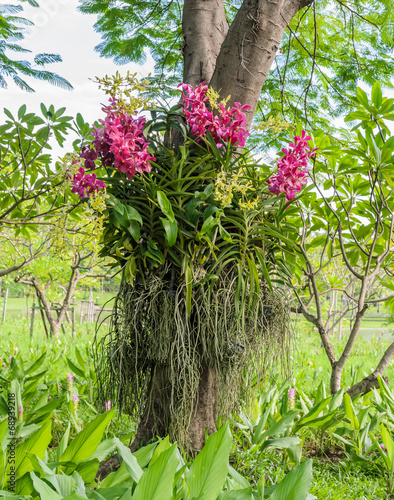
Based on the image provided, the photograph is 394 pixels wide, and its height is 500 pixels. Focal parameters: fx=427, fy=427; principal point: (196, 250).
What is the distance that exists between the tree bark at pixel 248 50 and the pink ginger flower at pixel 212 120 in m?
0.24

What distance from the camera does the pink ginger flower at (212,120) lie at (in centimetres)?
168

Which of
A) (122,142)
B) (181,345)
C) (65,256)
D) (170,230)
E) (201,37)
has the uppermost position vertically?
(201,37)

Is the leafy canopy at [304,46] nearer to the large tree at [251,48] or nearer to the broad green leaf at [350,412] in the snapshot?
the large tree at [251,48]

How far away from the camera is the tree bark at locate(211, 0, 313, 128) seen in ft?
6.26

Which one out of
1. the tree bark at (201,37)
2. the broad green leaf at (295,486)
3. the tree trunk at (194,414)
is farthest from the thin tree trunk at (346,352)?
the tree bark at (201,37)

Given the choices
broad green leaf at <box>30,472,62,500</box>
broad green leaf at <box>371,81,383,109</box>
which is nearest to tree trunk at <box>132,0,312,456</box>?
broad green leaf at <box>371,81,383,109</box>

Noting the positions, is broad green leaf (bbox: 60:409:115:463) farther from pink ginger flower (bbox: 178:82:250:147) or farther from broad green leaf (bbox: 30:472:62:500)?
pink ginger flower (bbox: 178:82:250:147)

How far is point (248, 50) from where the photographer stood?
1.91 meters

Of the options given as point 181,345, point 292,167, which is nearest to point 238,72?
point 292,167

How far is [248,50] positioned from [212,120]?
46 cm

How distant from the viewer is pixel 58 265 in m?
6.33

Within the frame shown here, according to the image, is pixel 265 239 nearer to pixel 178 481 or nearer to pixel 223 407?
pixel 223 407

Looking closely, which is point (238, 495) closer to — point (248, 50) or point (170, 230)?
point (170, 230)

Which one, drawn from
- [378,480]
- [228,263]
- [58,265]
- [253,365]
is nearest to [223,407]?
[253,365]
